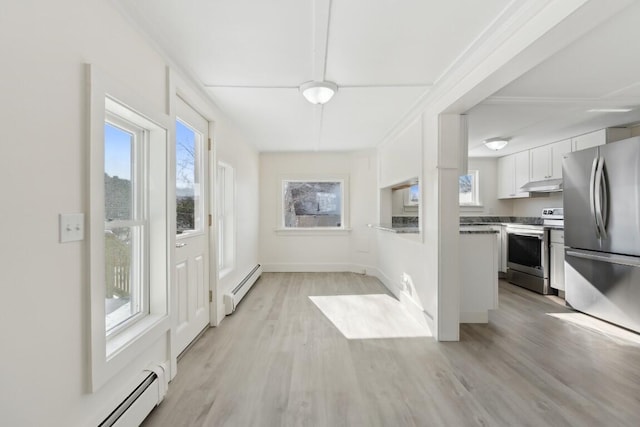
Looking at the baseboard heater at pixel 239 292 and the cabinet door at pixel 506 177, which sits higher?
the cabinet door at pixel 506 177

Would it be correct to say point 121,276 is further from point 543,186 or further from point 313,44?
point 543,186

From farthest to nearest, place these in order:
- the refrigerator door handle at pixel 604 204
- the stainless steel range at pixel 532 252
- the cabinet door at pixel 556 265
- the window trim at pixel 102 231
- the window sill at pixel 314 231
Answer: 1. the window sill at pixel 314 231
2. the stainless steel range at pixel 532 252
3. the cabinet door at pixel 556 265
4. the refrigerator door handle at pixel 604 204
5. the window trim at pixel 102 231

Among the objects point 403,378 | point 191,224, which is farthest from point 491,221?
point 191,224

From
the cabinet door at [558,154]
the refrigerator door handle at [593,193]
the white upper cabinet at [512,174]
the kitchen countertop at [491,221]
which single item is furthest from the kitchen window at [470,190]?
the refrigerator door handle at [593,193]

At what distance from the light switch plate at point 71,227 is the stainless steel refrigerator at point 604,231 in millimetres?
4267

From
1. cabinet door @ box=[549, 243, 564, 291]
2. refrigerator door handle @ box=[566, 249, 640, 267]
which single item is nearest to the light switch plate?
refrigerator door handle @ box=[566, 249, 640, 267]

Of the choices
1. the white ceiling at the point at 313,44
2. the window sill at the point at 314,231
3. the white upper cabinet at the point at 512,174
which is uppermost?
the white ceiling at the point at 313,44

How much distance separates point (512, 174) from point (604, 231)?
7.91 feet

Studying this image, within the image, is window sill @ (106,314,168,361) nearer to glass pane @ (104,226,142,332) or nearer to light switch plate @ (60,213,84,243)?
glass pane @ (104,226,142,332)

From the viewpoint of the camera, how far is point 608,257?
302 cm

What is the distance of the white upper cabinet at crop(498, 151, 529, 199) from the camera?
498cm

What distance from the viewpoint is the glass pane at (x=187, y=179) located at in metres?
2.51

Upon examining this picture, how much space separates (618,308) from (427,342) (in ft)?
6.71

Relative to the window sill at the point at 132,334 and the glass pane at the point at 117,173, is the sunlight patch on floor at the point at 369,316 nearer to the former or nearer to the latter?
the window sill at the point at 132,334
